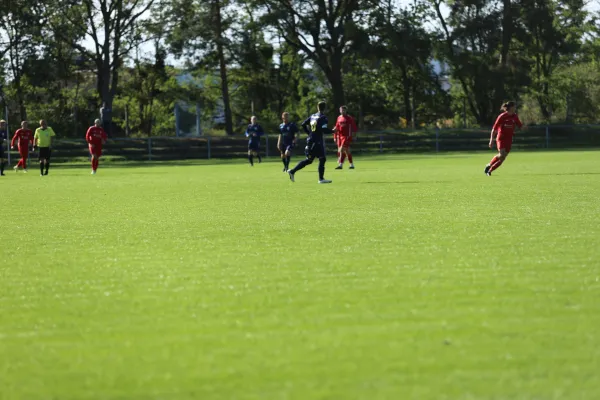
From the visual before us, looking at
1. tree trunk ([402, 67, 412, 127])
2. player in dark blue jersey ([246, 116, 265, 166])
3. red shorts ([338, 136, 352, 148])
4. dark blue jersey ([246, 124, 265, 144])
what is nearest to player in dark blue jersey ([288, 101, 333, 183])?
red shorts ([338, 136, 352, 148])

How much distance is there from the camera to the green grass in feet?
14.5

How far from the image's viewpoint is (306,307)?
616 centimetres

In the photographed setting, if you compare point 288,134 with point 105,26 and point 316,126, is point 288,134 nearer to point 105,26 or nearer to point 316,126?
point 316,126

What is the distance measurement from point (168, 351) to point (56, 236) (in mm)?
6642

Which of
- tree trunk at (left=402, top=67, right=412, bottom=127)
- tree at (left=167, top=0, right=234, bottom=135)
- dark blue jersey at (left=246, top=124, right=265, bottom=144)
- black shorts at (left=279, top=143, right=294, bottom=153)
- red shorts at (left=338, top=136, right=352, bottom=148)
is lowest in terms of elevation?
black shorts at (left=279, top=143, right=294, bottom=153)

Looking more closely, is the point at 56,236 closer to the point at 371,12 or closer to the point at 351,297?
the point at 351,297

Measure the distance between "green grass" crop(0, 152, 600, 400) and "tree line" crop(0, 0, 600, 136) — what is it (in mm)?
45754

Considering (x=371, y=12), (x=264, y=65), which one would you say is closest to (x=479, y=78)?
(x=371, y=12)

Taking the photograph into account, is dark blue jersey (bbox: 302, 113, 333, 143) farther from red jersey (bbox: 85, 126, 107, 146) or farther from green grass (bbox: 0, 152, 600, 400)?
red jersey (bbox: 85, 126, 107, 146)

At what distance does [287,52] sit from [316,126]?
148 feet

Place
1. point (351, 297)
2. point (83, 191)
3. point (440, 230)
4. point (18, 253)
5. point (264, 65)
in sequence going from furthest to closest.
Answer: point (264, 65)
point (83, 191)
point (440, 230)
point (18, 253)
point (351, 297)

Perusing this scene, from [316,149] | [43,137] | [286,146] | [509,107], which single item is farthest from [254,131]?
[316,149]

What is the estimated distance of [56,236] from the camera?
1134cm

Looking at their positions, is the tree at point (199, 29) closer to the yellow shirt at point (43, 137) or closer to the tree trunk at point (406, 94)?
the tree trunk at point (406, 94)
